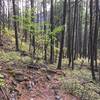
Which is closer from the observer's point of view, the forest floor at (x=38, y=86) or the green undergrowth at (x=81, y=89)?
the forest floor at (x=38, y=86)

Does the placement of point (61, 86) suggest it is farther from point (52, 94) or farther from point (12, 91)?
point (12, 91)

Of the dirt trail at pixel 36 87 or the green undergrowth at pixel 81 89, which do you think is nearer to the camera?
the dirt trail at pixel 36 87

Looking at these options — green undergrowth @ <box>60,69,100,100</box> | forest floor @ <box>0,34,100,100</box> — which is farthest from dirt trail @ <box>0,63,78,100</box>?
green undergrowth @ <box>60,69,100,100</box>

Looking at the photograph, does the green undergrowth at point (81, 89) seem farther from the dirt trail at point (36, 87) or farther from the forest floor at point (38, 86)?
the dirt trail at point (36, 87)

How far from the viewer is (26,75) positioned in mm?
12320

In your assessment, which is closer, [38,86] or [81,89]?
[38,86]

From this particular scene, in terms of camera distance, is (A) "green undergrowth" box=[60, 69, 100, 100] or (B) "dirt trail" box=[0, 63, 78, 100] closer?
(B) "dirt trail" box=[0, 63, 78, 100]

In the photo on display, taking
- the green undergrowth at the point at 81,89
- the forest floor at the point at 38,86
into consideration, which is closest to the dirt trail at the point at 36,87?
the forest floor at the point at 38,86

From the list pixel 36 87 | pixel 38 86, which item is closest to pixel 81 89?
pixel 38 86

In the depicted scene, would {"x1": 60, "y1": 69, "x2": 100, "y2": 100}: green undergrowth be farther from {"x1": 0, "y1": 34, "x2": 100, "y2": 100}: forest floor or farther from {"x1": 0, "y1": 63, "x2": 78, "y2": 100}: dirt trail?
{"x1": 0, "y1": 63, "x2": 78, "y2": 100}: dirt trail

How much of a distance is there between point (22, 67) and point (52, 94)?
293 cm

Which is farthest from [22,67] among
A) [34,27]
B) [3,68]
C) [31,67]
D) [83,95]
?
[83,95]

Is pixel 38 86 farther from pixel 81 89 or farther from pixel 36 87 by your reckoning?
pixel 81 89

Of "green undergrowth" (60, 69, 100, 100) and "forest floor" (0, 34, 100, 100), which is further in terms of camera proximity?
"green undergrowth" (60, 69, 100, 100)
